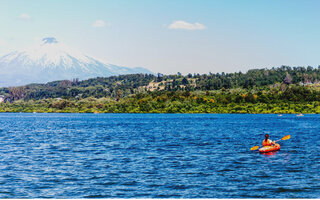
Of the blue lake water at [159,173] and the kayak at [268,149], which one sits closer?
the blue lake water at [159,173]

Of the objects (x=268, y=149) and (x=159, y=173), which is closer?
(x=159, y=173)

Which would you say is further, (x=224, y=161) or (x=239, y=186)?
(x=224, y=161)

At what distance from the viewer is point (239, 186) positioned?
38750 mm

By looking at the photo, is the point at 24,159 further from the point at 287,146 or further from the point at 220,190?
the point at 287,146

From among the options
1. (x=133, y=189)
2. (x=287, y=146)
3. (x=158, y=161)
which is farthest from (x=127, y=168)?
(x=287, y=146)

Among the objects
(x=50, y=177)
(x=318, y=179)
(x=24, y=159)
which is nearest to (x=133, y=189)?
(x=50, y=177)

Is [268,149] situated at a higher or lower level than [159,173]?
lower

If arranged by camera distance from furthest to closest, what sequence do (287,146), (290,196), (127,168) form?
(287,146) < (127,168) < (290,196)

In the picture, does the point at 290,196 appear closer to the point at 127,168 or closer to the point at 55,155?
the point at 127,168

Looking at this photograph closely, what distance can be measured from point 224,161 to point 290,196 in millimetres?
Result: 18731

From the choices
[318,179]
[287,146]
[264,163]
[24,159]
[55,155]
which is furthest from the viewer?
[287,146]

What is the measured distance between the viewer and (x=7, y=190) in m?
36.9

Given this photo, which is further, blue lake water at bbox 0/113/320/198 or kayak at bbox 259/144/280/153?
kayak at bbox 259/144/280/153

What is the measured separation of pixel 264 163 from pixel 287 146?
2369 centimetres
